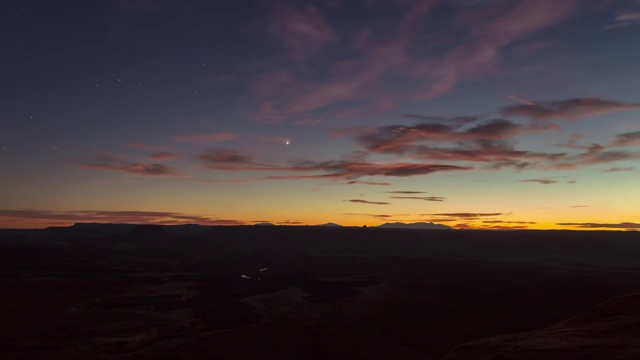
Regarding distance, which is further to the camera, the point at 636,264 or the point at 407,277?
the point at 636,264

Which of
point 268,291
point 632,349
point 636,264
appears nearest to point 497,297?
point 268,291

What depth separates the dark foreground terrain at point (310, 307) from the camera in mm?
13066

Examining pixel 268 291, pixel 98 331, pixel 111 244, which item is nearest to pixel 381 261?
pixel 268 291

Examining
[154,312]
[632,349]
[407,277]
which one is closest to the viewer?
[632,349]

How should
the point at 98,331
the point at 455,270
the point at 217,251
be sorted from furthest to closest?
1. the point at 217,251
2. the point at 455,270
3. the point at 98,331

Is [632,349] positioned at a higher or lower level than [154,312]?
higher

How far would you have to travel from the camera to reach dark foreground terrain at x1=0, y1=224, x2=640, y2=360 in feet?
42.9

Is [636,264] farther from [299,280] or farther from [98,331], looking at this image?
[98,331]

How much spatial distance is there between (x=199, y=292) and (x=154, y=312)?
13.1 meters

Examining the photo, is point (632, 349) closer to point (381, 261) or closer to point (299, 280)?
point (299, 280)

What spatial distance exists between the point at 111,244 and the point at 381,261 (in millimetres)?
90084

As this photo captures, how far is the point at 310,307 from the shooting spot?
167 feet

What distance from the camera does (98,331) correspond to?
38.4 metres

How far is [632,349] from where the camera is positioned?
25.3 feet
